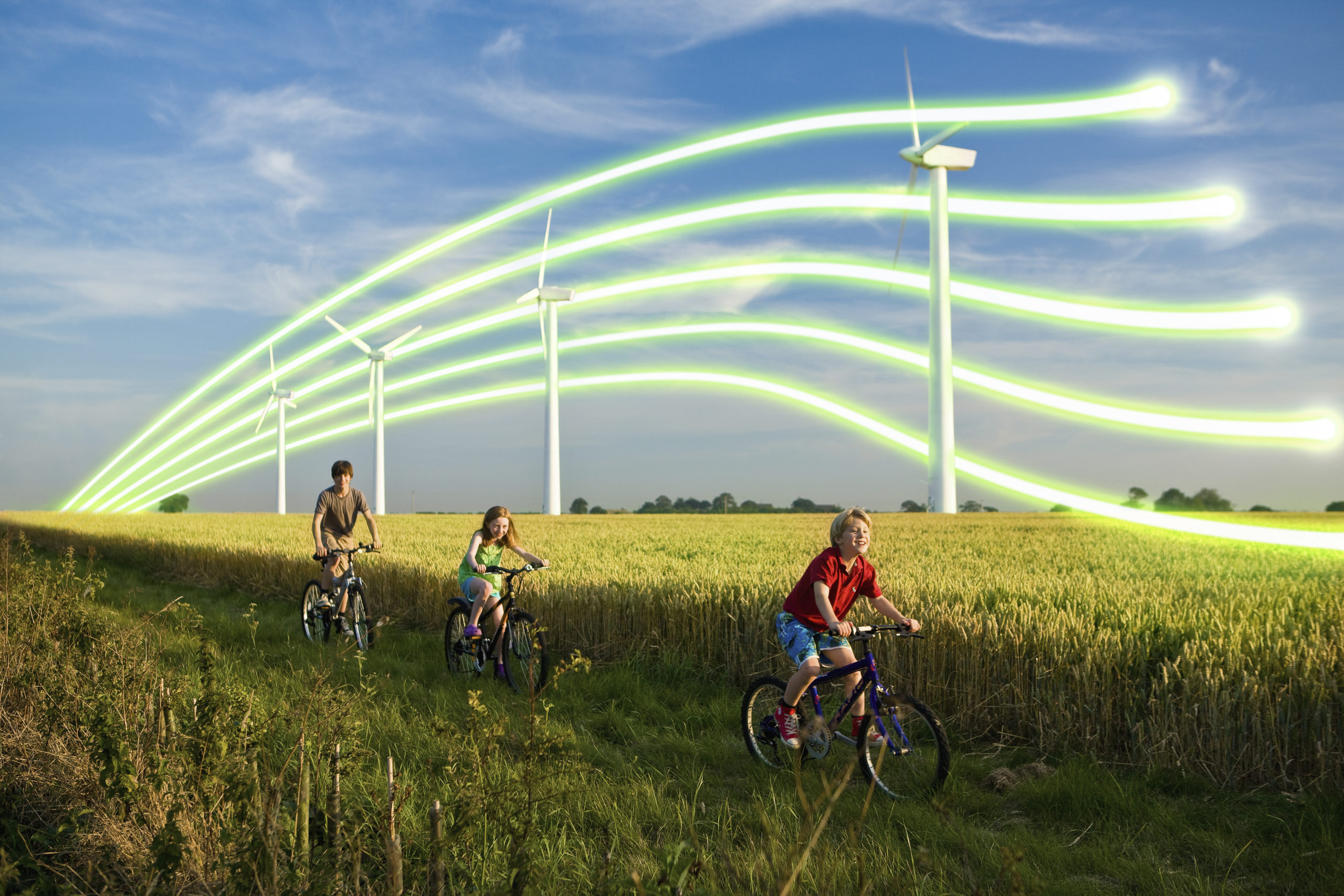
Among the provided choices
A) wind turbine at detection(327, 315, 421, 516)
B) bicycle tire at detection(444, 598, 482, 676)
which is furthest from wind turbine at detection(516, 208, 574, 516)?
bicycle tire at detection(444, 598, 482, 676)

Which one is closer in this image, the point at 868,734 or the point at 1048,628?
the point at 868,734

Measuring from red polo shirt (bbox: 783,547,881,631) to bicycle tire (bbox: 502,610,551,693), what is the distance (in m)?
3.26

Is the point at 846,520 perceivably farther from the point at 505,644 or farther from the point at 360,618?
the point at 360,618

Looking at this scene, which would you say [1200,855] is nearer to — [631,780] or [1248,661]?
[1248,661]

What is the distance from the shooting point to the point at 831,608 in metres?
5.67

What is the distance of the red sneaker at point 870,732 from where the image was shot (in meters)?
5.67

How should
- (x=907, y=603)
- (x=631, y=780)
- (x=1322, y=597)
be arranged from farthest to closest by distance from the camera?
(x=1322, y=597) < (x=907, y=603) < (x=631, y=780)

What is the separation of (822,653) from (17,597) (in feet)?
29.7

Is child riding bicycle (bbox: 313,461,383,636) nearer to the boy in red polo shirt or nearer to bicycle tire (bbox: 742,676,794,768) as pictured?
bicycle tire (bbox: 742,676,794,768)

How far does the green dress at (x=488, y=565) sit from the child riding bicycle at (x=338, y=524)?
2.81 meters

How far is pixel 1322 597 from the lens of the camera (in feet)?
34.8

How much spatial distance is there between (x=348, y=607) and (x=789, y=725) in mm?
7667

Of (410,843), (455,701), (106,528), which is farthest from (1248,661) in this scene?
(106,528)

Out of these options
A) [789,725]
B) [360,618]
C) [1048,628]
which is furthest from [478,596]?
[1048,628]
